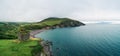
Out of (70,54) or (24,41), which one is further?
(24,41)

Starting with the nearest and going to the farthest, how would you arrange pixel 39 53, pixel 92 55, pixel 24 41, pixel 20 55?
pixel 20 55
pixel 39 53
pixel 92 55
pixel 24 41

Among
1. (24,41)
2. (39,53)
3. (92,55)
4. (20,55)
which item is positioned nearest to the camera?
(20,55)

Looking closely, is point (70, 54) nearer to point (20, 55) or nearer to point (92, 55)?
point (92, 55)

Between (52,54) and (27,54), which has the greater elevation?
(27,54)

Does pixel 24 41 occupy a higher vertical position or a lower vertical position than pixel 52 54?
higher

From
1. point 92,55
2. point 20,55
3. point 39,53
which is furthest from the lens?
point 92,55

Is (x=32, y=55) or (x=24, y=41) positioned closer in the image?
(x=32, y=55)

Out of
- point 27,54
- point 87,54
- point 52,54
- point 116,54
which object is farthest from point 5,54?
point 116,54

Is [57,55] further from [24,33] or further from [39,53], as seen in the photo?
[24,33]

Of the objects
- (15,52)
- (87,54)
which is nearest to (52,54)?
(87,54)
